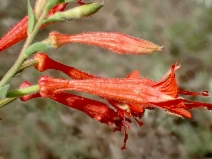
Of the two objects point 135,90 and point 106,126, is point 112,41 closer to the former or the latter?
point 135,90

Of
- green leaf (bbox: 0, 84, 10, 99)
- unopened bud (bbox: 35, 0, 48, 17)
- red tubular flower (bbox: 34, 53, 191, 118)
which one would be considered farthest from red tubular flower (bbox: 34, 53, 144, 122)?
green leaf (bbox: 0, 84, 10, 99)

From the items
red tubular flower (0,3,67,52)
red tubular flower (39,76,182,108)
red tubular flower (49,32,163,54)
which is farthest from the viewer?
red tubular flower (0,3,67,52)

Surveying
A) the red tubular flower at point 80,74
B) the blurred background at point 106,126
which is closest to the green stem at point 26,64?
the red tubular flower at point 80,74

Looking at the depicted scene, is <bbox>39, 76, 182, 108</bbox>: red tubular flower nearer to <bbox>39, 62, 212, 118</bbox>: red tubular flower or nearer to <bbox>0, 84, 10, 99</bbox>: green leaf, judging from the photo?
<bbox>39, 62, 212, 118</bbox>: red tubular flower

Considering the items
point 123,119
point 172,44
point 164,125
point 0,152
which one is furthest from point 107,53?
point 123,119

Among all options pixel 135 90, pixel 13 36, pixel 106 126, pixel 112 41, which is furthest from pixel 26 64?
pixel 106 126

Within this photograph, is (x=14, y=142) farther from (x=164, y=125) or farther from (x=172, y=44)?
(x=172, y=44)

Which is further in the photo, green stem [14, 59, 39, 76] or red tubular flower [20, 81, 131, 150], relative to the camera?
red tubular flower [20, 81, 131, 150]
